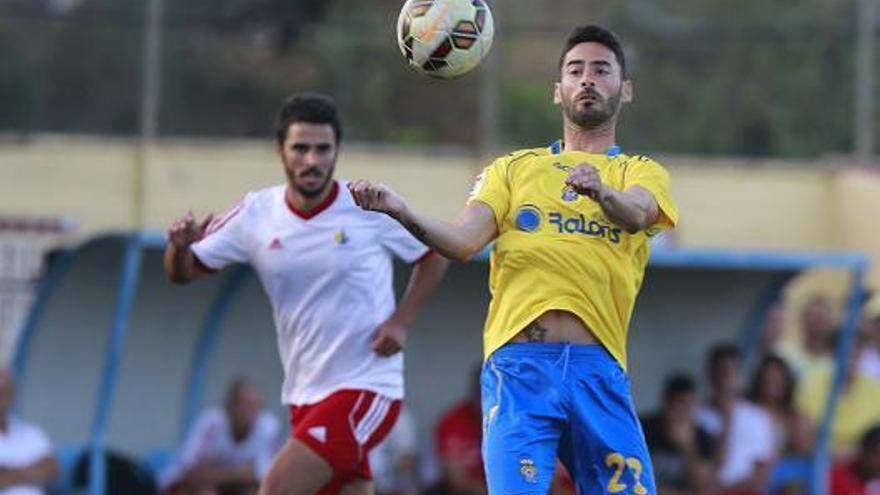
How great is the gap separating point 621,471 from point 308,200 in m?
2.49

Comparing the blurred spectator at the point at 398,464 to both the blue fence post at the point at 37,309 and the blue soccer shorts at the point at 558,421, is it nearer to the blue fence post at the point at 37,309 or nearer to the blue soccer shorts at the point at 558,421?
the blue fence post at the point at 37,309

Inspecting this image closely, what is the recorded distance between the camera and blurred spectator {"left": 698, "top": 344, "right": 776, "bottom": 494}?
16.3 m

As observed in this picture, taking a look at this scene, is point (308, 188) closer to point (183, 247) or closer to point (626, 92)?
point (183, 247)

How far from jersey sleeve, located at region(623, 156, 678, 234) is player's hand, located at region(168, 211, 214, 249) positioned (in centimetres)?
211

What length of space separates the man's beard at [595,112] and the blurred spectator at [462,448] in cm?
671

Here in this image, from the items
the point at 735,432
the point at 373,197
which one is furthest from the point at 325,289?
the point at 735,432

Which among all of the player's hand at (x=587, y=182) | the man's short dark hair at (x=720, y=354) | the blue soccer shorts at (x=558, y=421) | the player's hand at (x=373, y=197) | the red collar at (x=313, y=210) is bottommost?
the man's short dark hair at (x=720, y=354)

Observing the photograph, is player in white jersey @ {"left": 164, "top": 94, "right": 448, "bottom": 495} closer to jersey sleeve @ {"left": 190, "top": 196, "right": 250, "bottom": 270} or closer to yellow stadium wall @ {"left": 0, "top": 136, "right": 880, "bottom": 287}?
jersey sleeve @ {"left": 190, "top": 196, "right": 250, "bottom": 270}

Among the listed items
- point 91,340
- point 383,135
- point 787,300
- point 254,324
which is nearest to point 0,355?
point 91,340

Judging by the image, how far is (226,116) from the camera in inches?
693

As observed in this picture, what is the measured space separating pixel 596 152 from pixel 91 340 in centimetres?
749

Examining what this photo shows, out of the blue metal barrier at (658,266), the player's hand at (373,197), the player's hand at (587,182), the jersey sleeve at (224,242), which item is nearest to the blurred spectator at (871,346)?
the blue metal barrier at (658,266)

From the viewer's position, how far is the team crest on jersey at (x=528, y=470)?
881 centimetres

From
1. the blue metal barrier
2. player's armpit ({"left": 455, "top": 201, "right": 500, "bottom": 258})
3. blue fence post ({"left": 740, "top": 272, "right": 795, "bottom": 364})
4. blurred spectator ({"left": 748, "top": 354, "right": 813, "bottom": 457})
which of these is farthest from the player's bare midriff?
blue fence post ({"left": 740, "top": 272, "right": 795, "bottom": 364})
